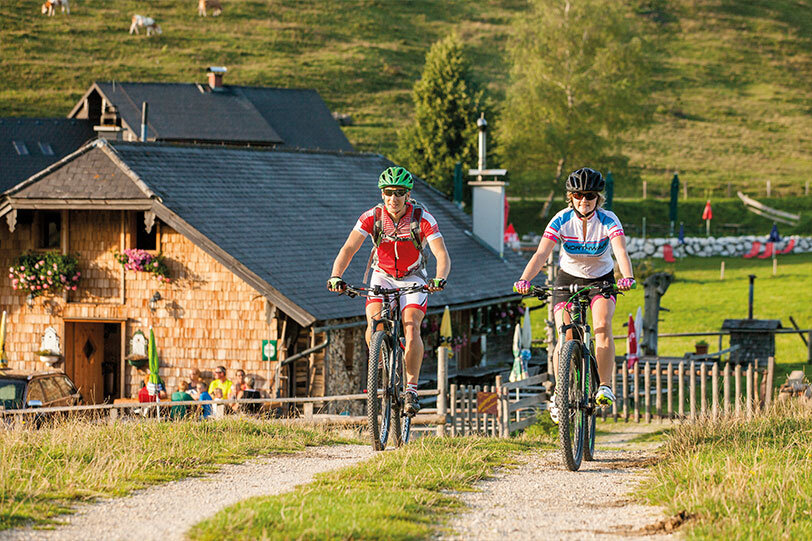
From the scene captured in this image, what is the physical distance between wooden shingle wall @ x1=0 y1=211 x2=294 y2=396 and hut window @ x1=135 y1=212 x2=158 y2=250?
0.26m

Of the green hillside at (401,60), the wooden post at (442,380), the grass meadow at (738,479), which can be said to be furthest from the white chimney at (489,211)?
the green hillside at (401,60)

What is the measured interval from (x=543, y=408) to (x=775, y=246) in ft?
113

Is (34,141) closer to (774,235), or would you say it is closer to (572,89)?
(572,89)

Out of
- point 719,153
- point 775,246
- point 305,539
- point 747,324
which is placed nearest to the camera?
point 305,539

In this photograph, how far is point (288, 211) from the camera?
83.9ft

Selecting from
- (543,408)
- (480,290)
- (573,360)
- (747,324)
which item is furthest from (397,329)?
(747,324)

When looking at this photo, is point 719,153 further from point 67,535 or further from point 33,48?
point 67,535

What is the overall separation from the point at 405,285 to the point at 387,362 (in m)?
0.70

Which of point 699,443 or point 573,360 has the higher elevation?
point 573,360

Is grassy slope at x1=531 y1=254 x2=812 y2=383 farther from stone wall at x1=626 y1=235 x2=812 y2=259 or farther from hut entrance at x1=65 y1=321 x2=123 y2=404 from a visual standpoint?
hut entrance at x1=65 y1=321 x2=123 y2=404

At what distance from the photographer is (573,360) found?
31.4 ft

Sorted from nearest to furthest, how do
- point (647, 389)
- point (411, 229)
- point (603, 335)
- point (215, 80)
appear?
point (603, 335), point (411, 229), point (647, 389), point (215, 80)

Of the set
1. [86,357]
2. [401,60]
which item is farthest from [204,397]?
[401,60]

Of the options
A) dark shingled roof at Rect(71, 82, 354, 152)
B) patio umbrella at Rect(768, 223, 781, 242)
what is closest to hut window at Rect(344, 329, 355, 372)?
dark shingled roof at Rect(71, 82, 354, 152)
